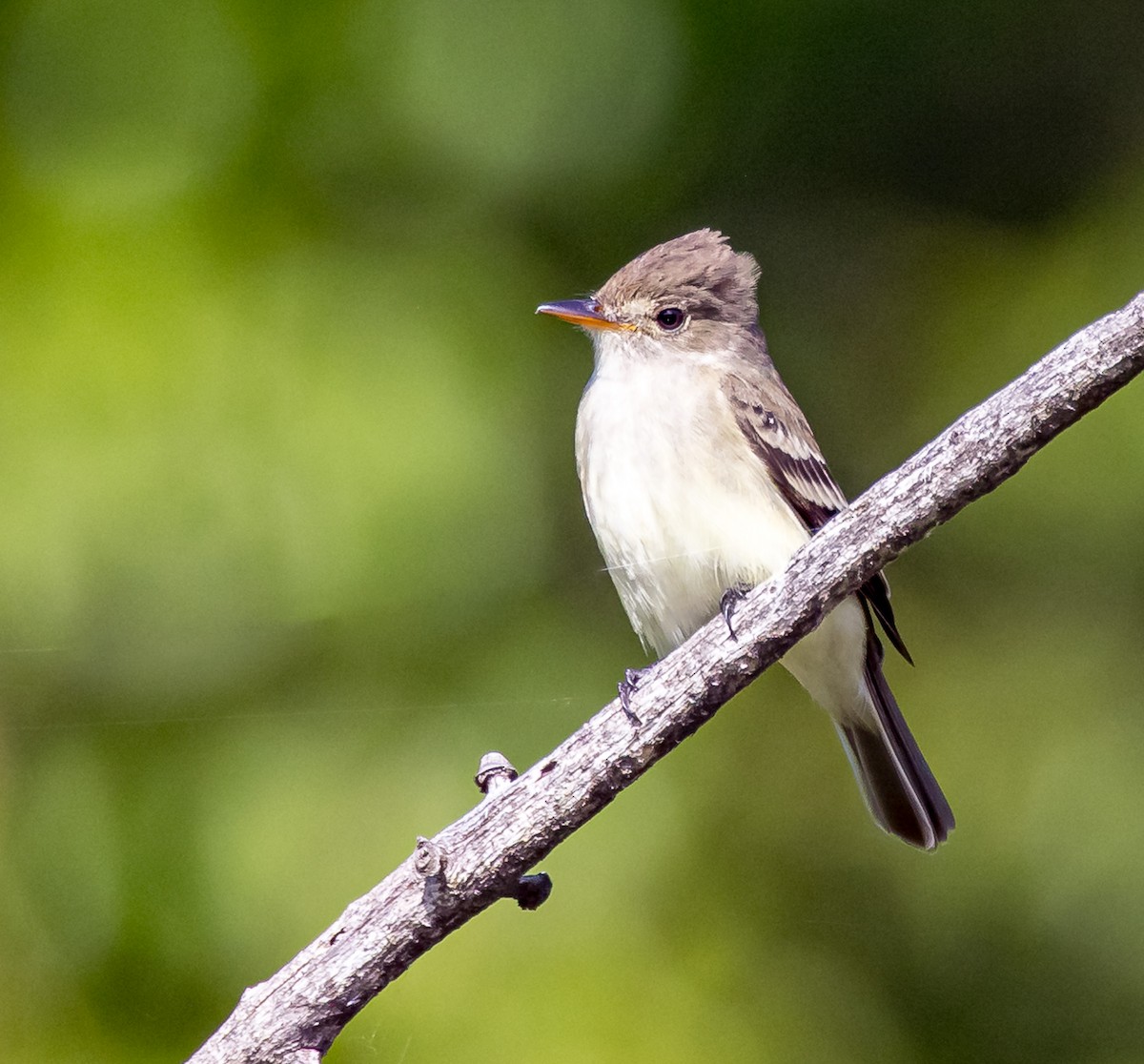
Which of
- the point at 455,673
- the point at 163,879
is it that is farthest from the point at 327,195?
the point at 163,879

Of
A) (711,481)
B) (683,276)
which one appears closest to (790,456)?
(711,481)

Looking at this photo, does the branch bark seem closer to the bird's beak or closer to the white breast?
the white breast

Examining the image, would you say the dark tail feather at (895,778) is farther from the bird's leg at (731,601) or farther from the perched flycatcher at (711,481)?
the bird's leg at (731,601)

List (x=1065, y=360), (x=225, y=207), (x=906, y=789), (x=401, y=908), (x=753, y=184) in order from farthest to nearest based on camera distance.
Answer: (x=753, y=184) → (x=225, y=207) → (x=906, y=789) → (x=401, y=908) → (x=1065, y=360)

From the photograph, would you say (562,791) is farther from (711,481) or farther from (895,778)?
(895,778)

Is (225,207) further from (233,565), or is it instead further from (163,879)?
(163,879)
